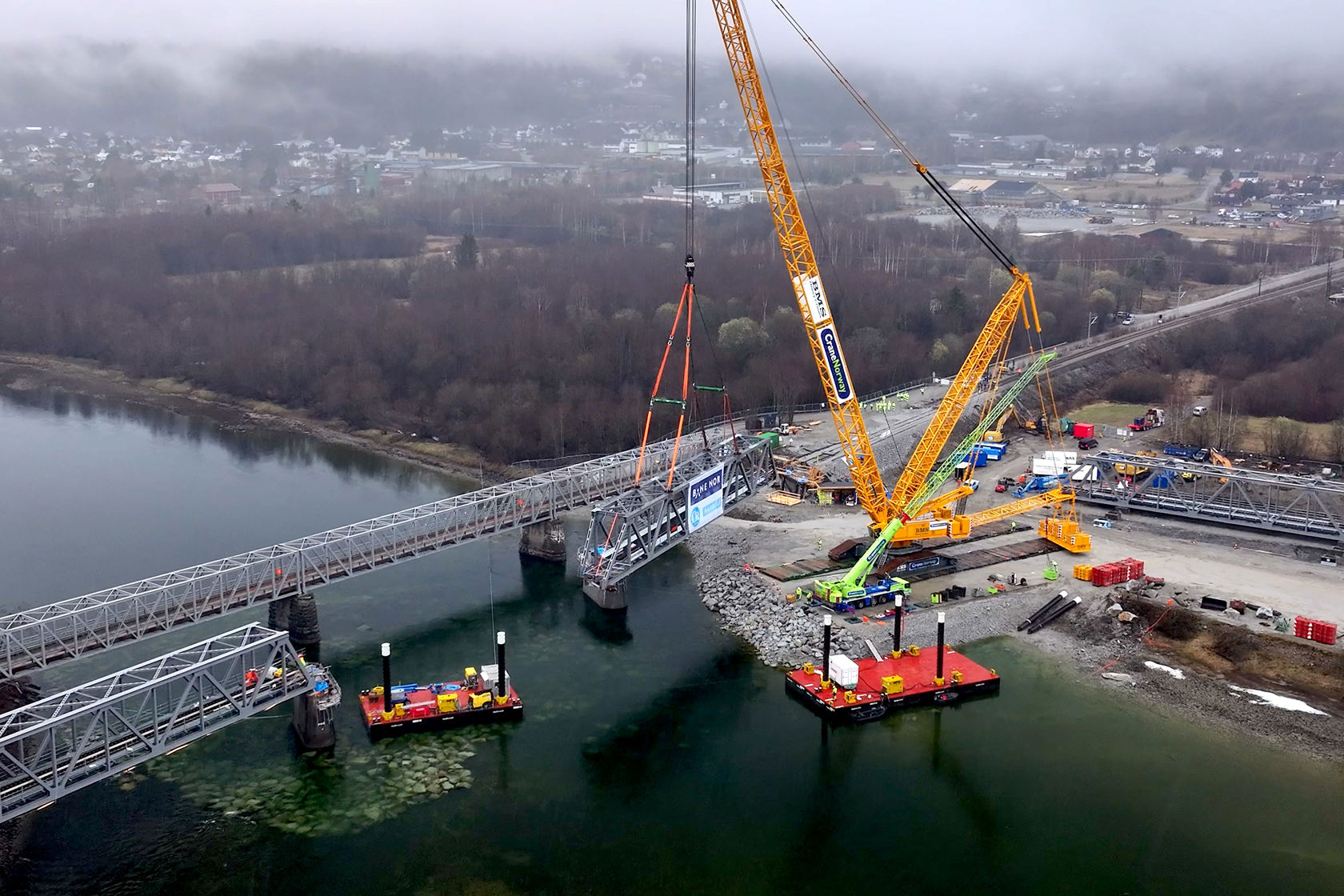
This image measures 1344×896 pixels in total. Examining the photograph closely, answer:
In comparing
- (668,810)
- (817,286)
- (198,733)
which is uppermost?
(817,286)

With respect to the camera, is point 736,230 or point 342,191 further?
point 342,191

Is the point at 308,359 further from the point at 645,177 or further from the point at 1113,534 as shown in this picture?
the point at 645,177

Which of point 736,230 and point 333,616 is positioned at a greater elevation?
point 736,230

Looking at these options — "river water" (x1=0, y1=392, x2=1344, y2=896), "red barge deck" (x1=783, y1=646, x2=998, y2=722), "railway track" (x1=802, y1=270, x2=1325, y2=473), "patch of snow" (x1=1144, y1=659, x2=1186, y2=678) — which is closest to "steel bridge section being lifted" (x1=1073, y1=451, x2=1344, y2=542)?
"railway track" (x1=802, y1=270, x2=1325, y2=473)

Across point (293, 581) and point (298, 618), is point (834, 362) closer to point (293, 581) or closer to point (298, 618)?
point (293, 581)

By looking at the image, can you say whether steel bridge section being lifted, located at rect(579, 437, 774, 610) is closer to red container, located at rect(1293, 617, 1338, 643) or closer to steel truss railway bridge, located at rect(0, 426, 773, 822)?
steel truss railway bridge, located at rect(0, 426, 773, 822)

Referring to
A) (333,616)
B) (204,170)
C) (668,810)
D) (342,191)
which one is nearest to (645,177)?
(342,191)
